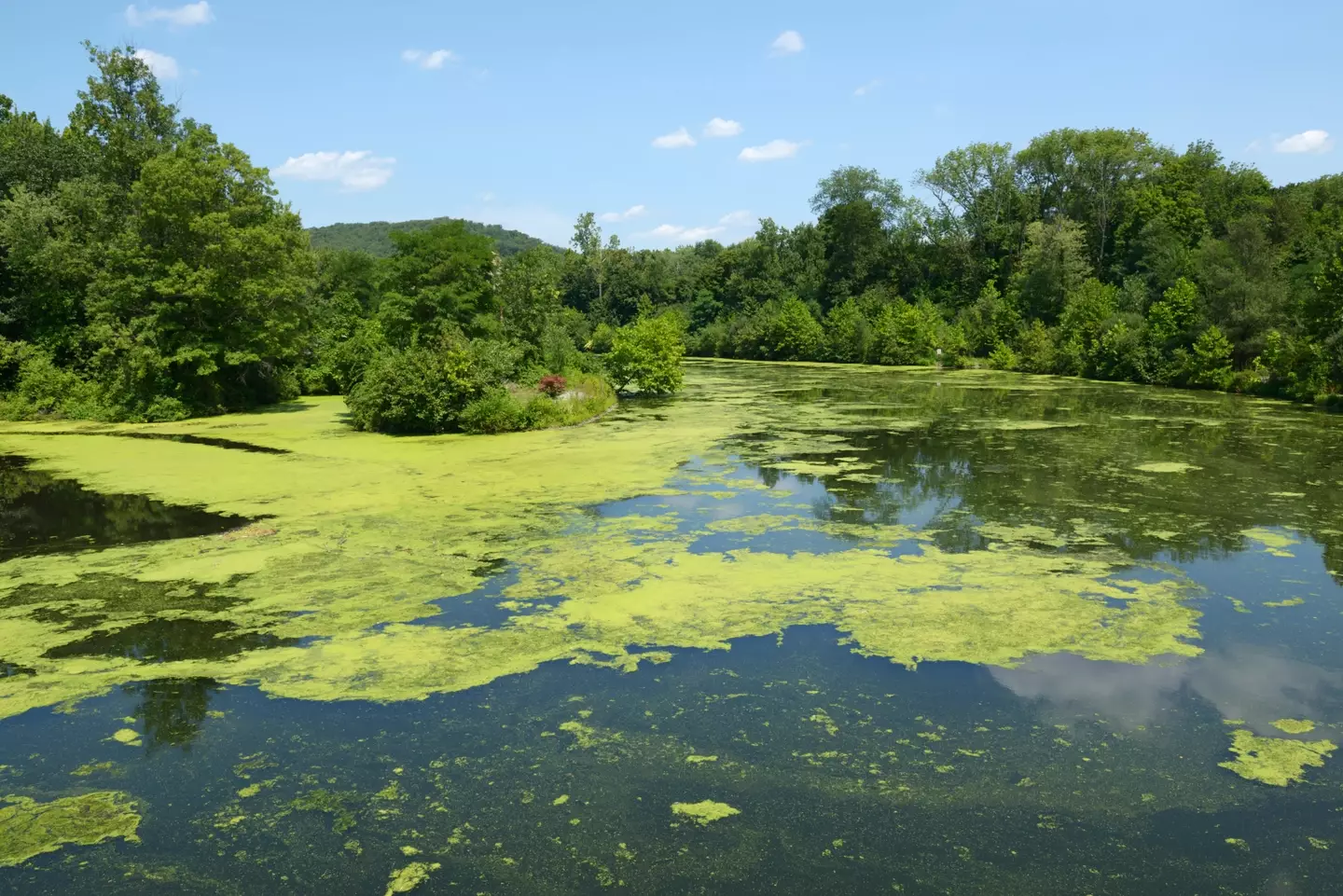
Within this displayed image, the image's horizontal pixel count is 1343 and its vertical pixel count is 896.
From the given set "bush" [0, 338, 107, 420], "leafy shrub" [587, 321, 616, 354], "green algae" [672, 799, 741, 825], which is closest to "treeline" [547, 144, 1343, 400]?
"leafy shrub" [587, 321, 616, 354]

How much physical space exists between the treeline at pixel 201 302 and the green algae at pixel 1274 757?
15.2 metres

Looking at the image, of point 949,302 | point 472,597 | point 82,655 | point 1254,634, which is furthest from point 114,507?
point 949,302

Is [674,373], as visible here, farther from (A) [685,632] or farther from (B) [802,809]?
(B) [802,809]

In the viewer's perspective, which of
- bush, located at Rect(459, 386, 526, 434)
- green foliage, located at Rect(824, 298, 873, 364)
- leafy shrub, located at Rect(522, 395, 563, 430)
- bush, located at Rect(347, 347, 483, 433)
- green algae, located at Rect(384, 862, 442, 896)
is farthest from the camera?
green foliage, located at Rect(824, 298, 873, 364)

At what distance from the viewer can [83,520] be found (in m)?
10.4

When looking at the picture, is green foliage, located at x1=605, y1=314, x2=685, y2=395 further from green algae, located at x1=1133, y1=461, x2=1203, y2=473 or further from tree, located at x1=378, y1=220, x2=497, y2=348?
green algae, located at x1=1133, y1=461, x2=1203, y2=473

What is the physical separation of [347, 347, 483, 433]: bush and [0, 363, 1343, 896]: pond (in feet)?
19.7

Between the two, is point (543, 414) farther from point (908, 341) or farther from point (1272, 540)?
point (908, 341)

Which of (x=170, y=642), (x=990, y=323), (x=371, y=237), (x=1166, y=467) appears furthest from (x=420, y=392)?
(x=371, y=237)

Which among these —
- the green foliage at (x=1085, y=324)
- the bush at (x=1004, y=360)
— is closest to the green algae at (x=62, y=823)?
the green foliage at (x=1085, y=324)

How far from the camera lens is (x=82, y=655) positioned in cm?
621

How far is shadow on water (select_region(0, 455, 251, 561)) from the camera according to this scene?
940 cm

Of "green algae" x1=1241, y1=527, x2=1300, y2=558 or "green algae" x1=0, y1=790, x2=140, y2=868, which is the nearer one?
"green algae" x1=0, y1=790, x2=140, y2=868

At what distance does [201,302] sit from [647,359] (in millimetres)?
12263
